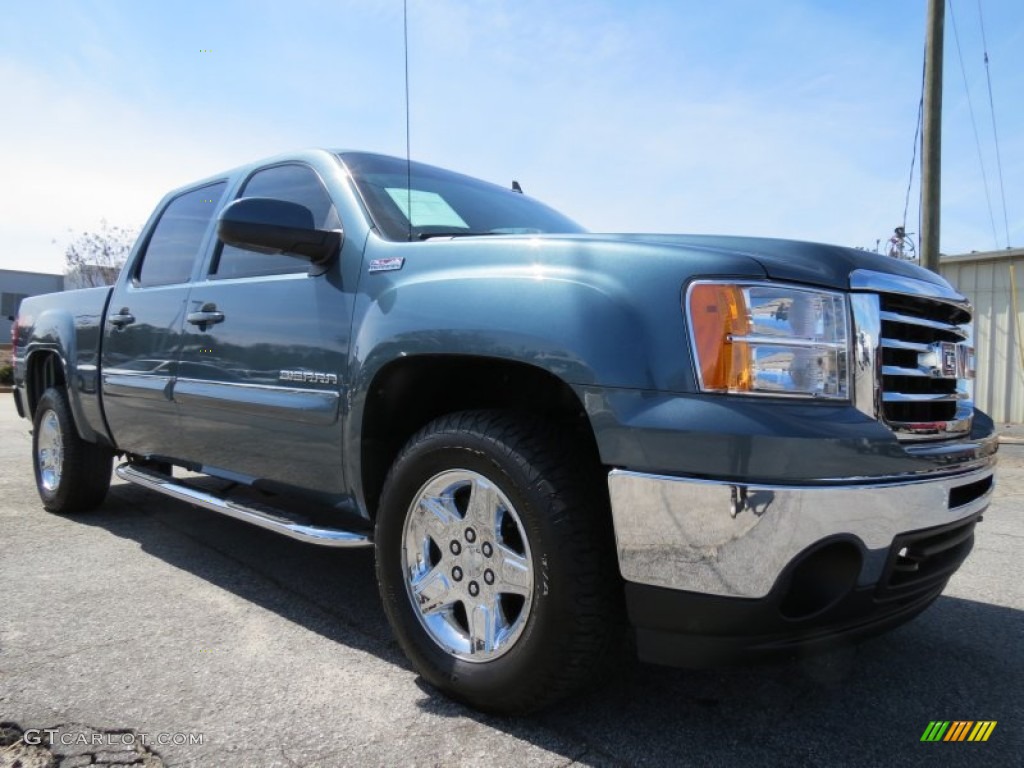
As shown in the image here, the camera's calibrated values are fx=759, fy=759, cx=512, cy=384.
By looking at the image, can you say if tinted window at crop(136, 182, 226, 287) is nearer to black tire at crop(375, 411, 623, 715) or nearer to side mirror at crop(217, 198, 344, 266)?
side mirror at crop(217, 198, 344, 266)

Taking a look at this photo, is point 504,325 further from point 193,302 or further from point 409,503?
point 193,302

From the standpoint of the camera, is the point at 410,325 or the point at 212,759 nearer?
the point at 212,759

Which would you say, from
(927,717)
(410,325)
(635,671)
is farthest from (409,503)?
(927,717)

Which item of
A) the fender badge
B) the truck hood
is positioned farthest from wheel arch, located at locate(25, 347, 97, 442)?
the truck hood

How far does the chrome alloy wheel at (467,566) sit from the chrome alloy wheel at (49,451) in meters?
3.39

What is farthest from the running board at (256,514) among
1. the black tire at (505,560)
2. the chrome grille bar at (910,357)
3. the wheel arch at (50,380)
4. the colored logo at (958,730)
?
the colored logo at (958,730)

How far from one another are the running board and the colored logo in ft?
5.85

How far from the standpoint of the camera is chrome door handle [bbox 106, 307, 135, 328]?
4004mm

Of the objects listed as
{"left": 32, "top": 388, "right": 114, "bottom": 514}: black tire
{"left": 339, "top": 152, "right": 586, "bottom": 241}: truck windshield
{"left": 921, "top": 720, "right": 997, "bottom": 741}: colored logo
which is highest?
{"left": 339, "top": 152, "right": 586, "bottom": 241}: truck windshield

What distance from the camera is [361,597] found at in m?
3.29

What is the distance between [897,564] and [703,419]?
697mm

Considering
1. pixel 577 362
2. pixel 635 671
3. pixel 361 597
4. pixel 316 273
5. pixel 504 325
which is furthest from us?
pixel 361 597

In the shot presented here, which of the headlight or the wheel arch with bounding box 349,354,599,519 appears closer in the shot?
the headlight

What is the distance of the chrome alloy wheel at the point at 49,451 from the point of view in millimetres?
4750
